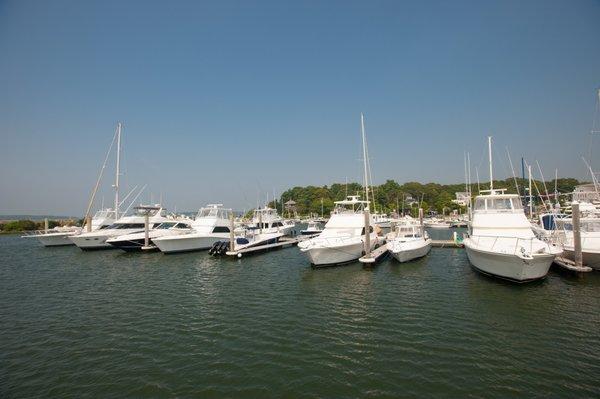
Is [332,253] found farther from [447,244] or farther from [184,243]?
[184,243]

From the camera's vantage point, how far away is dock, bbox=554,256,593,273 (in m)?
17.5

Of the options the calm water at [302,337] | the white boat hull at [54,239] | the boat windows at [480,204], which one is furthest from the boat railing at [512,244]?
the white boat hull at [54,239]

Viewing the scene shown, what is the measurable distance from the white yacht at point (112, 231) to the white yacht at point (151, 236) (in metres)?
2.23

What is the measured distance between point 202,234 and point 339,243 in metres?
17.7

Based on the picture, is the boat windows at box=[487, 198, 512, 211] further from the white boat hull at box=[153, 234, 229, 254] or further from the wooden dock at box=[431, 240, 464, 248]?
the white boat hull at box=[153, 234, 229, 254]

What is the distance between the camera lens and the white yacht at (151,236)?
3281 centimetres

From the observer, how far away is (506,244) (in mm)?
17938

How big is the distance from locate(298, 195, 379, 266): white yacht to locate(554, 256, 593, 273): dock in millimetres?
12199

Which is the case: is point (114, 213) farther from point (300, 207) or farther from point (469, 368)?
point (300, 207)

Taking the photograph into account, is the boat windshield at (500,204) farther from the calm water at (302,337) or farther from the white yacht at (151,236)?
the white yacht at (151,236)

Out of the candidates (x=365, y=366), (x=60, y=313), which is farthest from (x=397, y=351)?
(x=60, y=313)

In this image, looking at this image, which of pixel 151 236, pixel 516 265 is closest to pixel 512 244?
pixel 516 265

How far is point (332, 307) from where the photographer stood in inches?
571

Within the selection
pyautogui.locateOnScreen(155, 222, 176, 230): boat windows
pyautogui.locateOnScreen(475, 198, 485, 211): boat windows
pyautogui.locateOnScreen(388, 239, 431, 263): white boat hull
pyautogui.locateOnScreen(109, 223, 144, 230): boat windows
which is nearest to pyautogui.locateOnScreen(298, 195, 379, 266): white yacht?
pyautogui.locateOnScreen(388, 239, 431, 263): white boat hull
